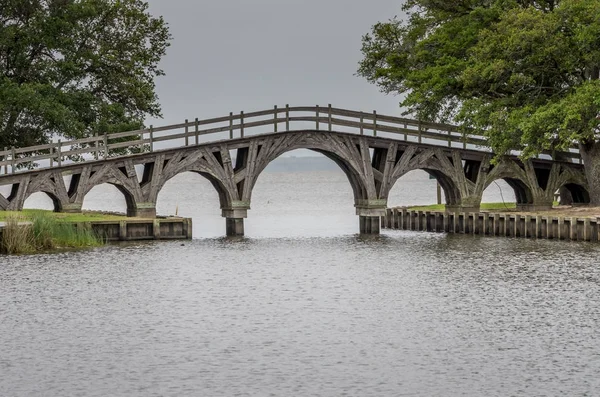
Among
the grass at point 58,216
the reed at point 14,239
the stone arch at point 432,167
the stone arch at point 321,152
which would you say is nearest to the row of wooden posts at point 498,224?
the stone arch at point 432,167

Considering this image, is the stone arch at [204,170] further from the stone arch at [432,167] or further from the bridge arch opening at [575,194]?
the bridge arch opening at [575,194]

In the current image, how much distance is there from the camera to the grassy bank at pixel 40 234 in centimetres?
4262

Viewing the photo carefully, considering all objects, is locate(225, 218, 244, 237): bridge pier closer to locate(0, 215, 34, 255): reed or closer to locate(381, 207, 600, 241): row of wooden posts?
locate(381, 207, 600, 241): row of wooden posts

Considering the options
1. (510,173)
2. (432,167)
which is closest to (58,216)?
(432,167)

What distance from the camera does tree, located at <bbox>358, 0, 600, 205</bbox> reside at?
52.8 meters

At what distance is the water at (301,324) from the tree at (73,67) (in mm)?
16764

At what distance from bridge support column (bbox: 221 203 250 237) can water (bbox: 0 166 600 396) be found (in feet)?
36.3

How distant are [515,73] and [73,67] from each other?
25.5 m

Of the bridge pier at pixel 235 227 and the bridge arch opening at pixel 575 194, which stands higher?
the bridge arch opening at pixel 575 194

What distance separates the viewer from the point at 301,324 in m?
27.4

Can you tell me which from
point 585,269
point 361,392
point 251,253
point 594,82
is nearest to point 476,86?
point 594,82

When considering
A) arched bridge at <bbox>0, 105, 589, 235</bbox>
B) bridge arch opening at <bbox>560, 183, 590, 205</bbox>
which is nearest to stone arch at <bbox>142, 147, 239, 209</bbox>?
arched bridge at <bbox>0, 105, 589, 235</bbox>

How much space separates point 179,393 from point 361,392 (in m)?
3.48

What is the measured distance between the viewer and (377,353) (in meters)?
23.6
